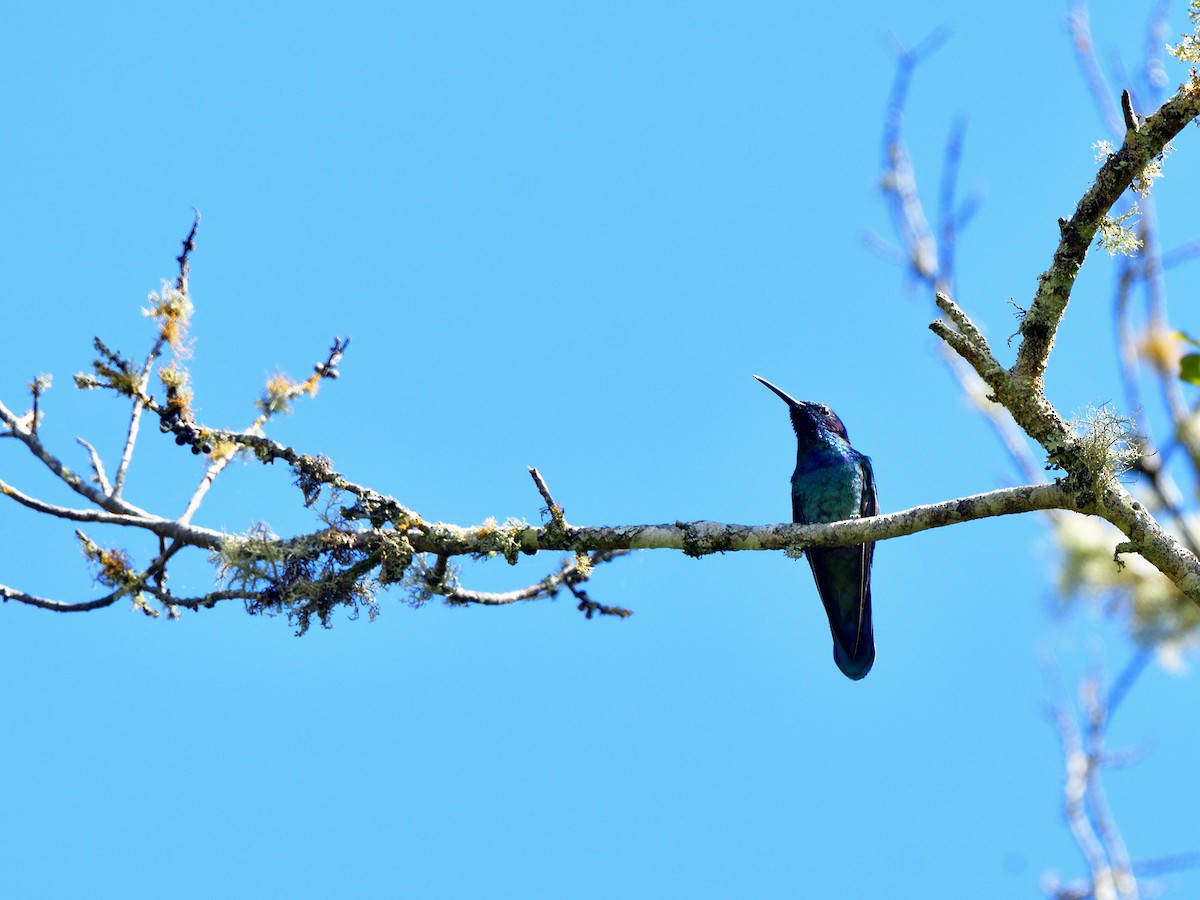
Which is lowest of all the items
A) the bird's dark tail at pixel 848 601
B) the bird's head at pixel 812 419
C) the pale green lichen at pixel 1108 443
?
the pale green lichen at pixel 1108 443

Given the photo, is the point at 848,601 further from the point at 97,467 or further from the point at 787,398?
the point at 97,467

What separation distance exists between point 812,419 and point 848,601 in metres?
1.09

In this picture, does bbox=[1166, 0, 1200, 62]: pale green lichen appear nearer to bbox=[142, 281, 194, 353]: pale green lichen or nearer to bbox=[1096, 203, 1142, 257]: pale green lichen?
bbox=[1096, 203, 1142, 257]: pale green lichen

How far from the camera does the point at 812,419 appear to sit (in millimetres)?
6262

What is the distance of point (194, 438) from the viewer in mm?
4117

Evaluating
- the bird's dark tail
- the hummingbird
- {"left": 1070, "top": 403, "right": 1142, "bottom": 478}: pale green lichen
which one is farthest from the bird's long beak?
{"left": 1070, "top": 403, "right": 1142, "bottom": 478}: pale green lichen

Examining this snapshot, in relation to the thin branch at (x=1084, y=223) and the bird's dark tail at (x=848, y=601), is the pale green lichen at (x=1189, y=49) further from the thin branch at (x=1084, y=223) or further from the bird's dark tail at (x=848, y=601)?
the bird's dark tail at (x=848, y=601)

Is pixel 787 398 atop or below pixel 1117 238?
atop

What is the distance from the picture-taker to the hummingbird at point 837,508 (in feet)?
18.3

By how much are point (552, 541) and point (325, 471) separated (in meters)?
0.86

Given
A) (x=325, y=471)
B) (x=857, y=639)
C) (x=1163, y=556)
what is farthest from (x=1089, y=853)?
(x=325, y=471)

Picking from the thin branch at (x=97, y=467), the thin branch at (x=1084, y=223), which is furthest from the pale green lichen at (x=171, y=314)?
the thin branch at (x=1084, y=223)

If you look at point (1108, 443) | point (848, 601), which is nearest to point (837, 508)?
point (848, 601)

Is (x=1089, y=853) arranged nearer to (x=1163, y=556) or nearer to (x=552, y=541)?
(x=1163, y=556)
